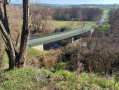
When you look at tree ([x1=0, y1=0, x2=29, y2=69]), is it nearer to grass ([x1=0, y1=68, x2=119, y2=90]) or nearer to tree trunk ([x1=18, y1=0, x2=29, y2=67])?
tree trunk ([x1=18, y1=0, x2=29, y2=67])

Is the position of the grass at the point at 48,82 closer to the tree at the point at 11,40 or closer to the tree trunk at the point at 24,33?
the tree at the point at 11,40

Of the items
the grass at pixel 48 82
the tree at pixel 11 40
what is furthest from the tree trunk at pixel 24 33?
the grass at pixel 48 82

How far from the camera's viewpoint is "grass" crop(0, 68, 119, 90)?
3711mm

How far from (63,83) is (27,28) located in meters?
2.49

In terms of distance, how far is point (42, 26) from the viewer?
34.8m

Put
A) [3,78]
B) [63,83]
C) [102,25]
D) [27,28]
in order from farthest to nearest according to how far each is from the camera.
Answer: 1. [102,25]
2. [27,28]
3. [3,78]
4. [63,83]

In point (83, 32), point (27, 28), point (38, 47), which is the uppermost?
point (27, 28)

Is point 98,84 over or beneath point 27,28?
beneath

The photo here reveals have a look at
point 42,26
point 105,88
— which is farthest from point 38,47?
→ point 105,88

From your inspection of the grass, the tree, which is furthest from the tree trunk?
the grass

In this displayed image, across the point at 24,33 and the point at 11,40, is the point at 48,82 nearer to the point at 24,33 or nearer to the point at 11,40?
the point at 24,33

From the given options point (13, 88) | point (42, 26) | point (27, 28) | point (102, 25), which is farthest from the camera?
point (42, 26)

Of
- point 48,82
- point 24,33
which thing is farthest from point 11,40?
point 48,82

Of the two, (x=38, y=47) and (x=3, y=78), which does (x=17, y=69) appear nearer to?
(x=3, y=78)
